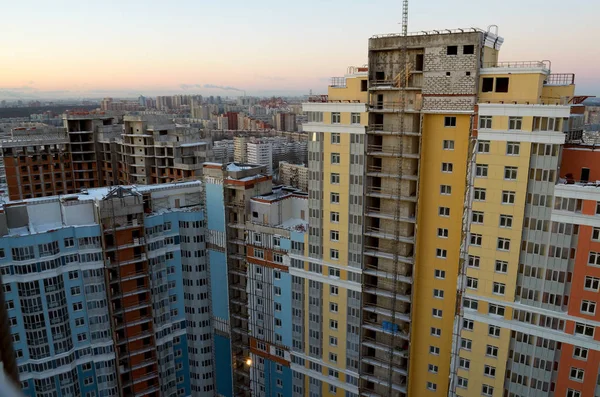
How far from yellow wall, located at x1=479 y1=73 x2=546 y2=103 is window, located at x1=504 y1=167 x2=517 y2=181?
4.64 m

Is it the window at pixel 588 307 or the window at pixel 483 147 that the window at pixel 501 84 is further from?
the window at pixel 588 307

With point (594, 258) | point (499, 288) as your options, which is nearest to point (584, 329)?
point (594, 258)

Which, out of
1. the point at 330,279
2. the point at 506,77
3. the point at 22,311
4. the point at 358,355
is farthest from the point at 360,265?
the point at 22,311

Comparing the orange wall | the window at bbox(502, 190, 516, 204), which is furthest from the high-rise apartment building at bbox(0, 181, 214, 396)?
the orange wall

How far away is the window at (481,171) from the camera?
1262 inches

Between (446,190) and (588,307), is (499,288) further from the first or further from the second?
(446,190)

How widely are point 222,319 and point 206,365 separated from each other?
602 cm

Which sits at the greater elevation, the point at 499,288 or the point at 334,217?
the point at 334,217

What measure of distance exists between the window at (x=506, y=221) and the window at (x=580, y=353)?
943 cm

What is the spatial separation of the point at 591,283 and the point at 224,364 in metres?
36.8

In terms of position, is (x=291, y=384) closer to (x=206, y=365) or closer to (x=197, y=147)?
(x=206, y=365)

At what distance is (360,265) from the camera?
39.5 metres

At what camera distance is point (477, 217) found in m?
32.9

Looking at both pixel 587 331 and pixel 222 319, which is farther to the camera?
pixel 222 319
